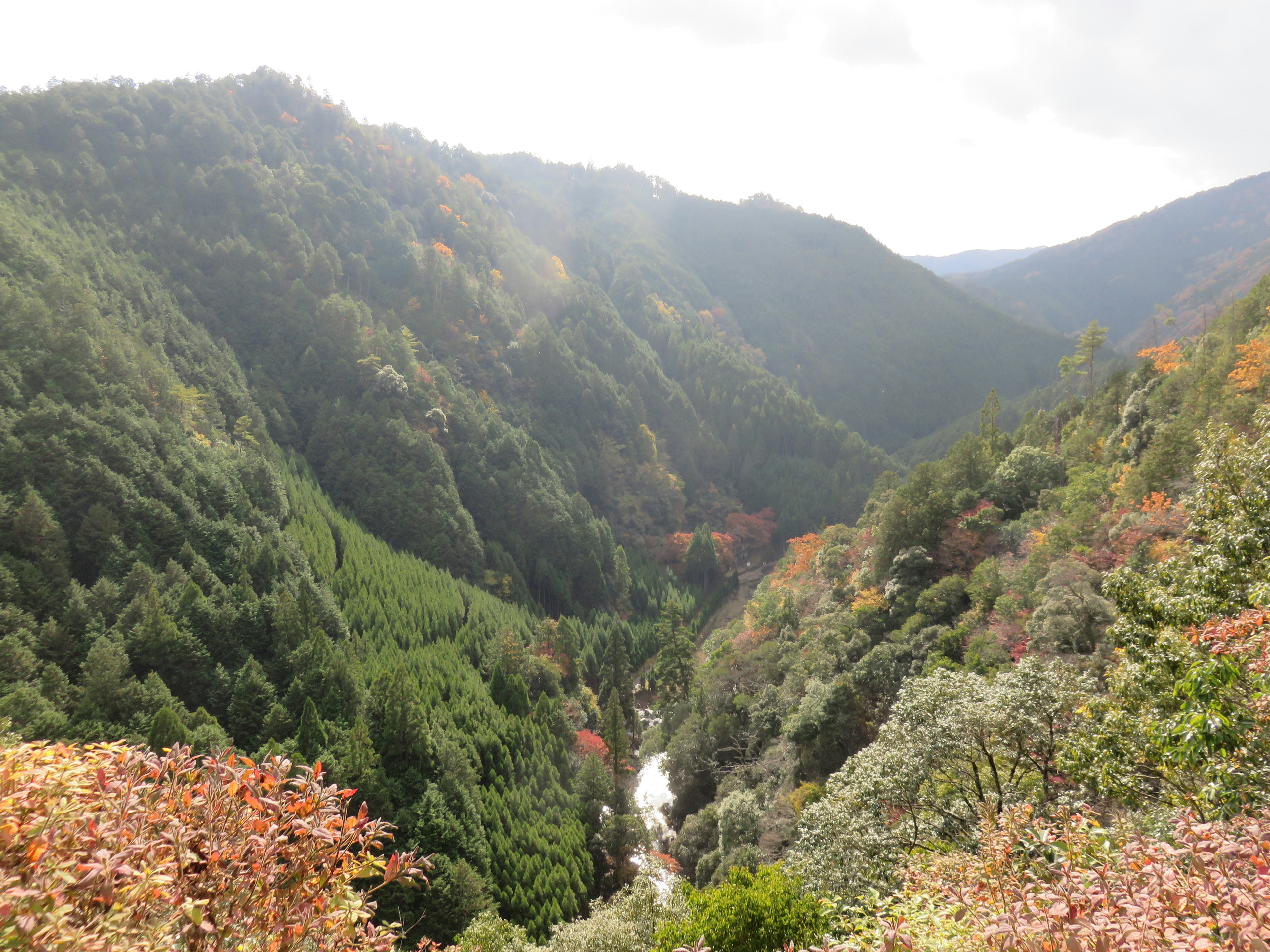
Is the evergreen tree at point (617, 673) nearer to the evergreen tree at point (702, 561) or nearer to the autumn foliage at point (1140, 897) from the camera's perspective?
the evergreen tree at point (702, 561)

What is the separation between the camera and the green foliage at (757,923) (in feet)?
49.3

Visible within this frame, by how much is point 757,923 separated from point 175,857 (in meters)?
15.6

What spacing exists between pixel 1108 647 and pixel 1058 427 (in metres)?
48.3

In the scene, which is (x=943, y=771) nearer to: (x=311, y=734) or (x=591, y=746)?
(x=311, y=734)

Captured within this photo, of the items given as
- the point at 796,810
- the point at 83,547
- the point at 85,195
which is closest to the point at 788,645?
the point at 796,810

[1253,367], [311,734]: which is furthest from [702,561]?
[1253,367]

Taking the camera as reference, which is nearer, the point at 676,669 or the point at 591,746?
the point at 591,746

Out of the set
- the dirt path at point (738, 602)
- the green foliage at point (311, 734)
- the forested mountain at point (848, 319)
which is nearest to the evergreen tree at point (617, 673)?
the dirt path at point (738, 602)

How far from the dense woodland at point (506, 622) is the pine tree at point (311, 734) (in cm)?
30

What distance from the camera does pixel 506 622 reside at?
56.3 metres

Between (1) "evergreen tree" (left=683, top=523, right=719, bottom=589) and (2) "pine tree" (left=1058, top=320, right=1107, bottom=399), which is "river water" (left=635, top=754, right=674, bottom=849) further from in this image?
(2) "pine tree" (left=1058, top=320, right=1107, bottom=399)

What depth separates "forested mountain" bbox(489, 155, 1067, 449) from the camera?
15800 cm

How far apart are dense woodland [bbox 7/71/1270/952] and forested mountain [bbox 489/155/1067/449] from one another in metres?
63.8

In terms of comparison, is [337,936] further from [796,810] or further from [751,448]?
[751,448]
